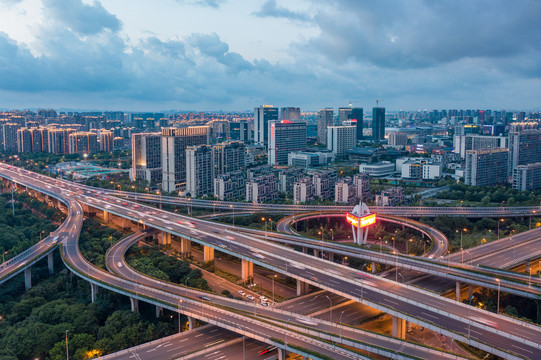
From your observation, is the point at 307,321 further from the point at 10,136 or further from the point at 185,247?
the point at 10,136

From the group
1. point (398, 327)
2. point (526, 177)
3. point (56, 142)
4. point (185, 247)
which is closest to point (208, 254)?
point (185, 247)

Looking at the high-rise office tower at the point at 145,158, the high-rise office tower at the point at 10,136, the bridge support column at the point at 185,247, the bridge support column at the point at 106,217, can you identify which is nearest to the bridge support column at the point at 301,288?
the bridge support column at the point at 185,247

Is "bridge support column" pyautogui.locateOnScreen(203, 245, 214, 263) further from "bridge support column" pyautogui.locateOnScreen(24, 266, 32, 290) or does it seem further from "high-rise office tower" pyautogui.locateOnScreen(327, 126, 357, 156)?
"high-rise office tower" pyautogui.locateOnScreen(327, 126, 357, 156)

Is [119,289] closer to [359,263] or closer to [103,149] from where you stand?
[359,263]

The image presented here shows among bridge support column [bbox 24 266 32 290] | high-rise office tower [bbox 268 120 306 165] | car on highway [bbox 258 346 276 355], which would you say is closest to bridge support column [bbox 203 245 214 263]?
bridge support column [bbox 24 266 32 290]

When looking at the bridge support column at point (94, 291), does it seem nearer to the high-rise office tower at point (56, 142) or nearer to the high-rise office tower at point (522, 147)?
the high-rise office tower at point (522, 147)

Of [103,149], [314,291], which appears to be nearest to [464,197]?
[314,291]
